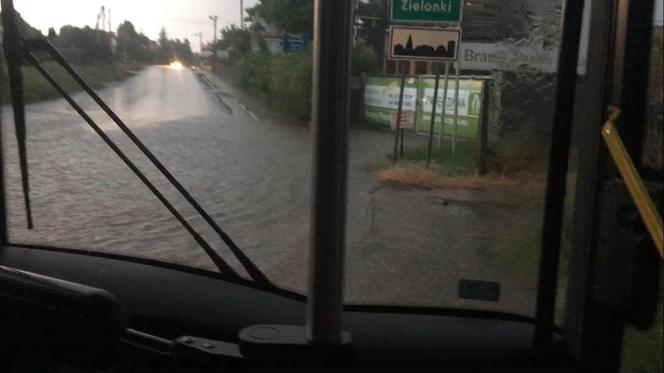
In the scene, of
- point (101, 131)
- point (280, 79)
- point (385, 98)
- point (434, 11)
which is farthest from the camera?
point (101, 131)

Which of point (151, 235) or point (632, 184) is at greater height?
Answer: point (632, 184)

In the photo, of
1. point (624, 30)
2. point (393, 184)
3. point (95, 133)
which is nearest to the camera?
point (624, 30)

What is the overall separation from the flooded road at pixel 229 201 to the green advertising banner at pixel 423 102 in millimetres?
76

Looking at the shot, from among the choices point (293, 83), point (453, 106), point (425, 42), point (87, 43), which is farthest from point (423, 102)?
point (87, 43)

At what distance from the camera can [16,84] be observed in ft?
7.98

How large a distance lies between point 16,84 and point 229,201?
2.28ft

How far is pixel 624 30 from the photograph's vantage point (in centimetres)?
182

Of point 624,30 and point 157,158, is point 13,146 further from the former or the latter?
point 624,30

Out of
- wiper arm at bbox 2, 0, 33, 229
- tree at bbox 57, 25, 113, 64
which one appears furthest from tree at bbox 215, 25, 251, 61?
wiper arm at bbox 2, 0, 33, 229

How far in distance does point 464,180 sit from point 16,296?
115 centimetres

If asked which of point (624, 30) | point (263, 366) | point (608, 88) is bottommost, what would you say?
point (263, 366)

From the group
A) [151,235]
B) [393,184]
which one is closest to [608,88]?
[393,184]

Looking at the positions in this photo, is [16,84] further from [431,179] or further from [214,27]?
[431,179]

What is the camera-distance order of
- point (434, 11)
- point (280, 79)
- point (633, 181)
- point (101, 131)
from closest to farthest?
1. point (633, 181)
2. point (434, 11)
3. point (280, 79)
4. point (101, 131)
